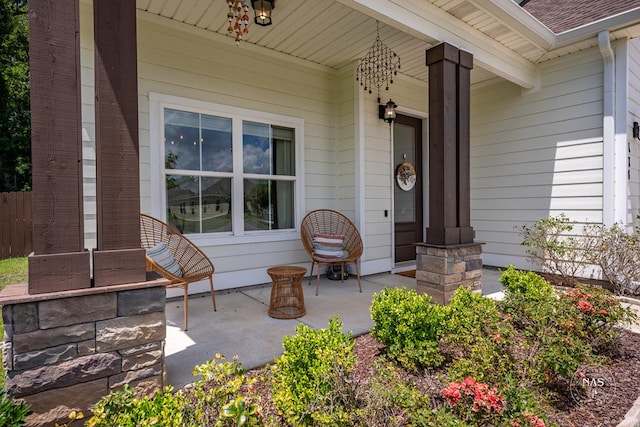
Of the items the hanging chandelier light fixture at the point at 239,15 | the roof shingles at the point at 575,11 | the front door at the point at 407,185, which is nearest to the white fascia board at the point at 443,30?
the roof shingles at the point at 575,11

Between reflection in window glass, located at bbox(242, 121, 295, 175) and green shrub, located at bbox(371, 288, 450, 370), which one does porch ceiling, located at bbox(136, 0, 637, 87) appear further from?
green shrub, located at bbox(371, 288, 450, 370)

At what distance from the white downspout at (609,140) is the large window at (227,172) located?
12.0 ft

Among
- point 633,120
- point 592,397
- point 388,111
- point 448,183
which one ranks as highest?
point 388,111

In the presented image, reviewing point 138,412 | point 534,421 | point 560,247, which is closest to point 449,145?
point 560,247

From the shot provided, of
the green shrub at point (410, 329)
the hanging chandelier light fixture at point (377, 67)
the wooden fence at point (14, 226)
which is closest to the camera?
the green shrub at point (410, 329)

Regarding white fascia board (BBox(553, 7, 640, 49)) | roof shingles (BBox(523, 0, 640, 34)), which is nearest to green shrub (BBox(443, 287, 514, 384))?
white fascia board (BBox(553, 7, 640, 49))

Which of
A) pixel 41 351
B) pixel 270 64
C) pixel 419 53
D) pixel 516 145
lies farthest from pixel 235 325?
pixel 516 145

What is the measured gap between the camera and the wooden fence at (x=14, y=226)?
646 centimetres

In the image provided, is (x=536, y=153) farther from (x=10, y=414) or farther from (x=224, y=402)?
(x=10, y=414)

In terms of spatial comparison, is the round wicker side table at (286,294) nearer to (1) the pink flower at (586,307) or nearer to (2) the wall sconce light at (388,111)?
(1) the pink flower at (586,307)

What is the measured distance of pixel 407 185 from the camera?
5289 mm

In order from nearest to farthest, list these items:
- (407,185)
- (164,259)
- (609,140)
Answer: (164,259), (609,140), (407,185)

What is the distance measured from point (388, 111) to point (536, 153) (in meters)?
2.09

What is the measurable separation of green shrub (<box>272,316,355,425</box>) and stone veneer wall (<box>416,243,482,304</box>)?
1590 mm
